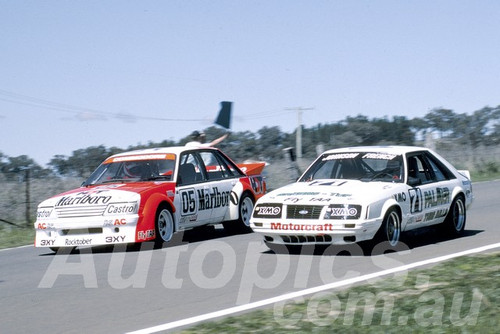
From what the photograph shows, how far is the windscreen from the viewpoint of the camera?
442 inches

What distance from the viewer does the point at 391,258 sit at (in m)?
9.77

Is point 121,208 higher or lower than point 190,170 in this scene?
lower

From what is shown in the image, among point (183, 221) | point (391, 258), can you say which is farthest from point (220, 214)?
point (391, 258)

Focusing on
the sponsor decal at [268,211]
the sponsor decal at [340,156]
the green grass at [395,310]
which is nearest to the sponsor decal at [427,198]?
the sponsor decal at [340,156]

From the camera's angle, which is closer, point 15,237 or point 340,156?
point 340,156

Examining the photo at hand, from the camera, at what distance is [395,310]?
21.5 ft

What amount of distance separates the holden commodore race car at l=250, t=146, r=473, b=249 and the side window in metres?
1.99

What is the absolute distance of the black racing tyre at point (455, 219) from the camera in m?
11.8

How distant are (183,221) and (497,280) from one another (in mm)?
5745

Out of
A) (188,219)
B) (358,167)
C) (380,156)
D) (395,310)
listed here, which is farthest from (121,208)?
(395,310)

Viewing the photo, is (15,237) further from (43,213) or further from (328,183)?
(328,183)

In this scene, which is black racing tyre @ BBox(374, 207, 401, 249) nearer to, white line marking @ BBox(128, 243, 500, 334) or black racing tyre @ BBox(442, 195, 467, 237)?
white line marking @ BBox(128, 243, 500, 334)

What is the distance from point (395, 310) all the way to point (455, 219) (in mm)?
5644

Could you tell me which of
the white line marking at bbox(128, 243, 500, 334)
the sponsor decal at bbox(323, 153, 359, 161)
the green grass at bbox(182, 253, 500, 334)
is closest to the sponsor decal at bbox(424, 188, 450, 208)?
the sponsor decal at bbox(323, 153, 359, 161)
